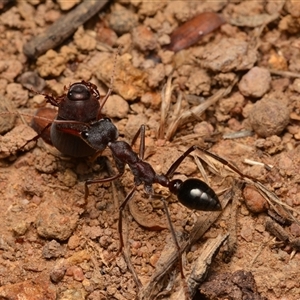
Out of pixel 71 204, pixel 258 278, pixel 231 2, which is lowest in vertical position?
pixel 258 278

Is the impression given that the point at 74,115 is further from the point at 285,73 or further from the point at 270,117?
the point at 285,73

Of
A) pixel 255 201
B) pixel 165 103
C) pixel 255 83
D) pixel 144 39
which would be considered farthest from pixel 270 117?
pixel 144 39

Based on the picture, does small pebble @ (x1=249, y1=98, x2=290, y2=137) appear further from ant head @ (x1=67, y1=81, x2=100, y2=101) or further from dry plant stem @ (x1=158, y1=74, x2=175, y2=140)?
ant head @ (x1=67, y1=81, x2=100, y2=101)

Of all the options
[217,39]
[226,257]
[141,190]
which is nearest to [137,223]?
[141,190]

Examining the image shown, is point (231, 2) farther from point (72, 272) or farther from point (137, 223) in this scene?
point (72, 272)

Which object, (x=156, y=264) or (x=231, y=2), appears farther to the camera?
(x=231, y=2)

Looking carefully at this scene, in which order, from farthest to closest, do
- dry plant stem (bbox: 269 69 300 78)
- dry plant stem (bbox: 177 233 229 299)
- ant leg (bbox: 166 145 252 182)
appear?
dry plant stem (bbox: 269 69 300 78) < ant leg (bbox: 166 145 252 182) < dry plant stem (bbox: 177 233 229 299)

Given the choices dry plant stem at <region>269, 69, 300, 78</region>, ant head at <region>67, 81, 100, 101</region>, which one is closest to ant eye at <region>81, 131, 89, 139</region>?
ant head at <region>67, 81, 100, 101</region>

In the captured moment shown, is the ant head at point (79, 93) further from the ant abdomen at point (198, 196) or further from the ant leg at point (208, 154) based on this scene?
the ant abdomen at point (198, 196)
